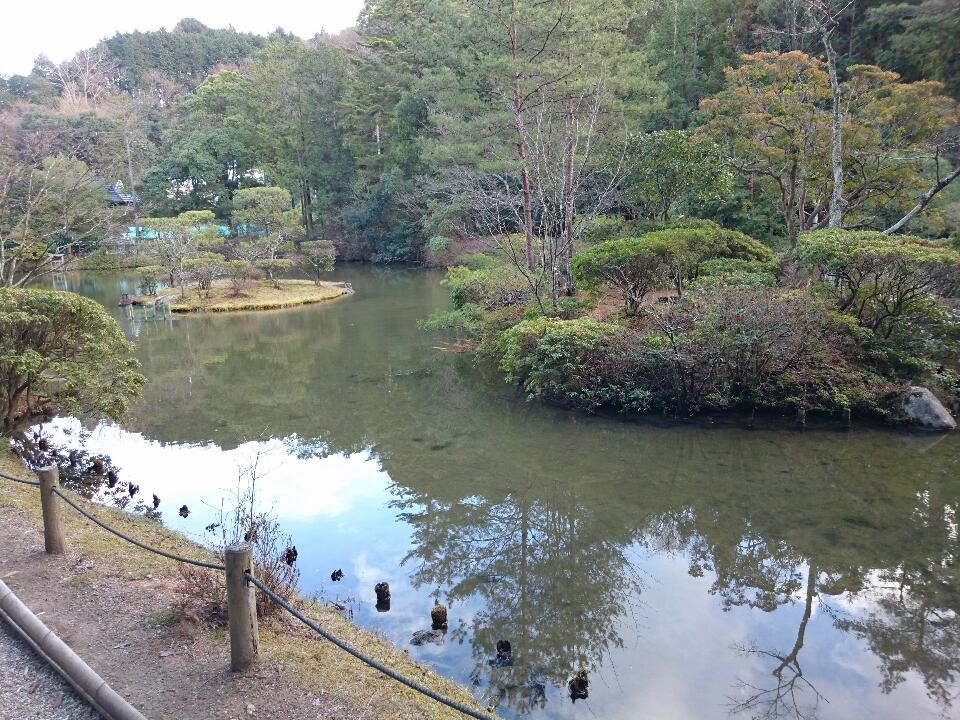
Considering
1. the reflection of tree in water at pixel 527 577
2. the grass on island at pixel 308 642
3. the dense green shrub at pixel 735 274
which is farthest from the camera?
the dense green shrub at pixel 735 274

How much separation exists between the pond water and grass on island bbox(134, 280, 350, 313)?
10.9 metres

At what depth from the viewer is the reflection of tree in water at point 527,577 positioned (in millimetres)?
4816

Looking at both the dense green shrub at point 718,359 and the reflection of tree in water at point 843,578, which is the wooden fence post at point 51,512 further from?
the dense green shrub at point 718,359

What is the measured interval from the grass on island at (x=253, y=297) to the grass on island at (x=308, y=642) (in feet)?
55.8

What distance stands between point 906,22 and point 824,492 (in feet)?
63.0

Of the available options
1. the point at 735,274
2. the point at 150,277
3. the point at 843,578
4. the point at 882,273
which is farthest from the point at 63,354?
→ the point at 150,277

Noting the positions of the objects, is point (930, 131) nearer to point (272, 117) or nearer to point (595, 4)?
point (595, 4)

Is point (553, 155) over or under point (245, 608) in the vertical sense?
over

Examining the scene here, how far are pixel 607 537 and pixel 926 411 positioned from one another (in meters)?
5.69

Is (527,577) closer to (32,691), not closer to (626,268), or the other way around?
(32,691)

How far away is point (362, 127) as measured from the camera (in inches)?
1409

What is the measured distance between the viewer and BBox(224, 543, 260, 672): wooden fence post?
132 inches

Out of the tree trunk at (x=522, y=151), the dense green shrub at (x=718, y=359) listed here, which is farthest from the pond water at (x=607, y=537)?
the tree trunk at (x=522, y=151)

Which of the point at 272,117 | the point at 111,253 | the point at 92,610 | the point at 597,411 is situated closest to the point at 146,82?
the point at 272,117
